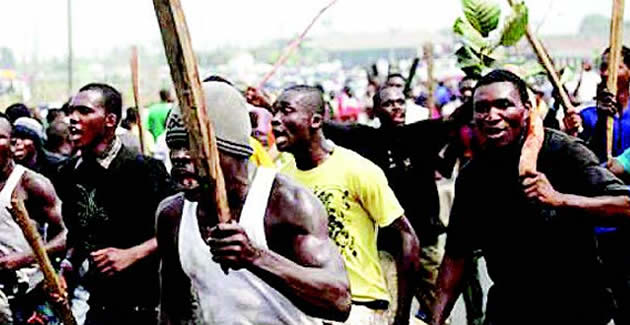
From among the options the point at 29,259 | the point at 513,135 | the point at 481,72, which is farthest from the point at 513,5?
the point at 29,259

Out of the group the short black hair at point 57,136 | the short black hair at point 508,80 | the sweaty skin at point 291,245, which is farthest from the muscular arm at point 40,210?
the short black hair at point 57,136

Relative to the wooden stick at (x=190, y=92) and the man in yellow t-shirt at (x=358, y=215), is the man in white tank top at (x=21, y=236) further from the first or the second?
the wooden stick at (x=190, y=92)

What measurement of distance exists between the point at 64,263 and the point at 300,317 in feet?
7.86

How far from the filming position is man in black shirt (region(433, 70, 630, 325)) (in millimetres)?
5375

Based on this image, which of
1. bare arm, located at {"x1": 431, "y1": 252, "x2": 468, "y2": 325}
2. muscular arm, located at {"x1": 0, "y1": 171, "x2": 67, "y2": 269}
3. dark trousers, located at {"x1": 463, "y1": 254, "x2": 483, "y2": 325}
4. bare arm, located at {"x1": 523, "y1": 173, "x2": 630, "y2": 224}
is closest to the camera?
bare arm, located at {"x1": 523, "y1": 173, "x2": 630, "y2": 224}

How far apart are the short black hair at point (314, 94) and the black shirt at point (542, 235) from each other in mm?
1425

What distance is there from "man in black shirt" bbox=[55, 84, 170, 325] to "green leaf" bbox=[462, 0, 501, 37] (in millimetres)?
1591

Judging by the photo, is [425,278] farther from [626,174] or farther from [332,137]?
[626,174]

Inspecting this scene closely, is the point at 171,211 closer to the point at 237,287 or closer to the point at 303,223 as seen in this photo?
the point at 237,287

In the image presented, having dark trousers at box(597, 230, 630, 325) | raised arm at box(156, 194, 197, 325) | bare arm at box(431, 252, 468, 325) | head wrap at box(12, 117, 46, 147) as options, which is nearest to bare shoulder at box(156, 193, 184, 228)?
raised arm at box(156, 194, 197, 325)

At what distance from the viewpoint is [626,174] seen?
6.96 metres

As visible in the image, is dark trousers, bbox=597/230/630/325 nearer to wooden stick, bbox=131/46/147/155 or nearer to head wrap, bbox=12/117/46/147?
wooden stick, bbox=131/46/147/155

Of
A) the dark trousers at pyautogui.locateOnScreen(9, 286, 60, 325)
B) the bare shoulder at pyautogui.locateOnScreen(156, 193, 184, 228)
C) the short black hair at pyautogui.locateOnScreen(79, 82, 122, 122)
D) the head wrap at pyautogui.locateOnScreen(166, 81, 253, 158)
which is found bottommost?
the dark trousers at pyautogui.locateOnScreen(9, 286, 60, 325)

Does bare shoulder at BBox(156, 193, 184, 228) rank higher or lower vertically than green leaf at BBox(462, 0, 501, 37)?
lower
